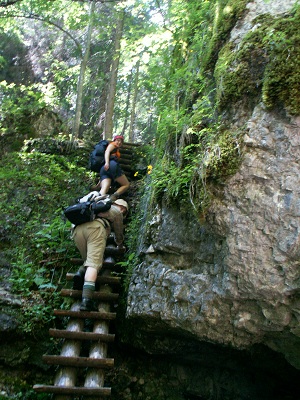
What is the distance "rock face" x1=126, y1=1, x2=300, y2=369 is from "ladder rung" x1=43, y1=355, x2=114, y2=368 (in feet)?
2.48

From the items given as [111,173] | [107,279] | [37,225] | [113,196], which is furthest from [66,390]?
[111,173]

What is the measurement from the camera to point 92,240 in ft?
16.4

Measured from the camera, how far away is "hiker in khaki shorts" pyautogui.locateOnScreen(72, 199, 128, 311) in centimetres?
475

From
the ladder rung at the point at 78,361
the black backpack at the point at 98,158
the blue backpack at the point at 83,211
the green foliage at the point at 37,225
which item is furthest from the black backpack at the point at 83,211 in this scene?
the black backpack at the point at 98,158

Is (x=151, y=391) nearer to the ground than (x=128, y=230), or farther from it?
nearer to the ground

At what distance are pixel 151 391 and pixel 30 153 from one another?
7757 millimetres

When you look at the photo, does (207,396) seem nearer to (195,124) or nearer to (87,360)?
Answer: (87,360)

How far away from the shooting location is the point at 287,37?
3580 millimetres

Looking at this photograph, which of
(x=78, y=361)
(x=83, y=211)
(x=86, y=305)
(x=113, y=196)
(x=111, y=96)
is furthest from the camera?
(x=111, y=96)

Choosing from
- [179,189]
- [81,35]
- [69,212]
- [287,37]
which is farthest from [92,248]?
[81,35]

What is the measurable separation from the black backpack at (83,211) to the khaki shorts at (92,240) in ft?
0.35

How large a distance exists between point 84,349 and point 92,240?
160 centimetres

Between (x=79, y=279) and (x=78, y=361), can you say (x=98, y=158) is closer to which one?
(x=79, y=279)

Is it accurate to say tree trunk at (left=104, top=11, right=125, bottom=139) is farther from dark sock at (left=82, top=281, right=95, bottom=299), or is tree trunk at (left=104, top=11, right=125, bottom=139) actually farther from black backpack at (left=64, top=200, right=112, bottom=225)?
dark sock at (left=82, top=281, right=95, bottom=299)
